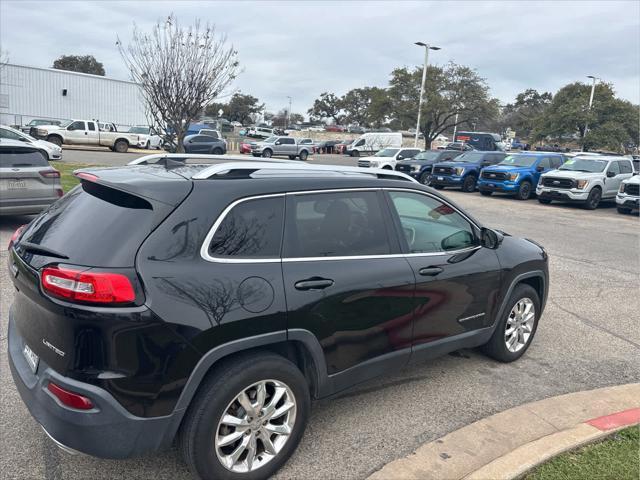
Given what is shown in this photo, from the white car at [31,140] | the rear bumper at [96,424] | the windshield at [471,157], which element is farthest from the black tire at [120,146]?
the rear bumper at [96,424]

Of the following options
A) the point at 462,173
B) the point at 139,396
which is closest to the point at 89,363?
the point at 139,396

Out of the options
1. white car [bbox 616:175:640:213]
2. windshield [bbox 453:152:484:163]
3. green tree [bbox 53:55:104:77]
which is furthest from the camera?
green tree [bbox 53:55:104:77]

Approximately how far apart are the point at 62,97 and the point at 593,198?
39593mm

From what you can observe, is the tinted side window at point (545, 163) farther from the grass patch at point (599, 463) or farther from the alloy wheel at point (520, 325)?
the grass patch at point (599, 463)

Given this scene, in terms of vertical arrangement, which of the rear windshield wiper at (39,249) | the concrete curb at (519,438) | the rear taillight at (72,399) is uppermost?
the rear windshield wiper at (39,249)

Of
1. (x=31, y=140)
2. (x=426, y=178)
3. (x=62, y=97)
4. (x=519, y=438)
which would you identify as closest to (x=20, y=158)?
(x=519, y=438)

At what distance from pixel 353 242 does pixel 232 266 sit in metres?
0.90

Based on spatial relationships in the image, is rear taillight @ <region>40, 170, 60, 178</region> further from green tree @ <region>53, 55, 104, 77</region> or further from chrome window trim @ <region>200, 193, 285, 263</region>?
green tree @ <region>53, 55, 104, 77</region>

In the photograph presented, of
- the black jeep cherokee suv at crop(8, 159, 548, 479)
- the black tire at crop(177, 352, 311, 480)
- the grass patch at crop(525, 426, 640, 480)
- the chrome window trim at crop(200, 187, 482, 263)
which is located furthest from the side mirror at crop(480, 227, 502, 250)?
the black tire at crop(177, 352, 311, 480)

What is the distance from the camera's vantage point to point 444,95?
150 ft

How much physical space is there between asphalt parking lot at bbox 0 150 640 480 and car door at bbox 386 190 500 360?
1.62 ft

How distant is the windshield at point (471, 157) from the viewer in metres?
22.7

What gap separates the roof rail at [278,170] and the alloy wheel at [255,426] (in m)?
1.20

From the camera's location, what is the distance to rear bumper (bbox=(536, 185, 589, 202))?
18.2 m
